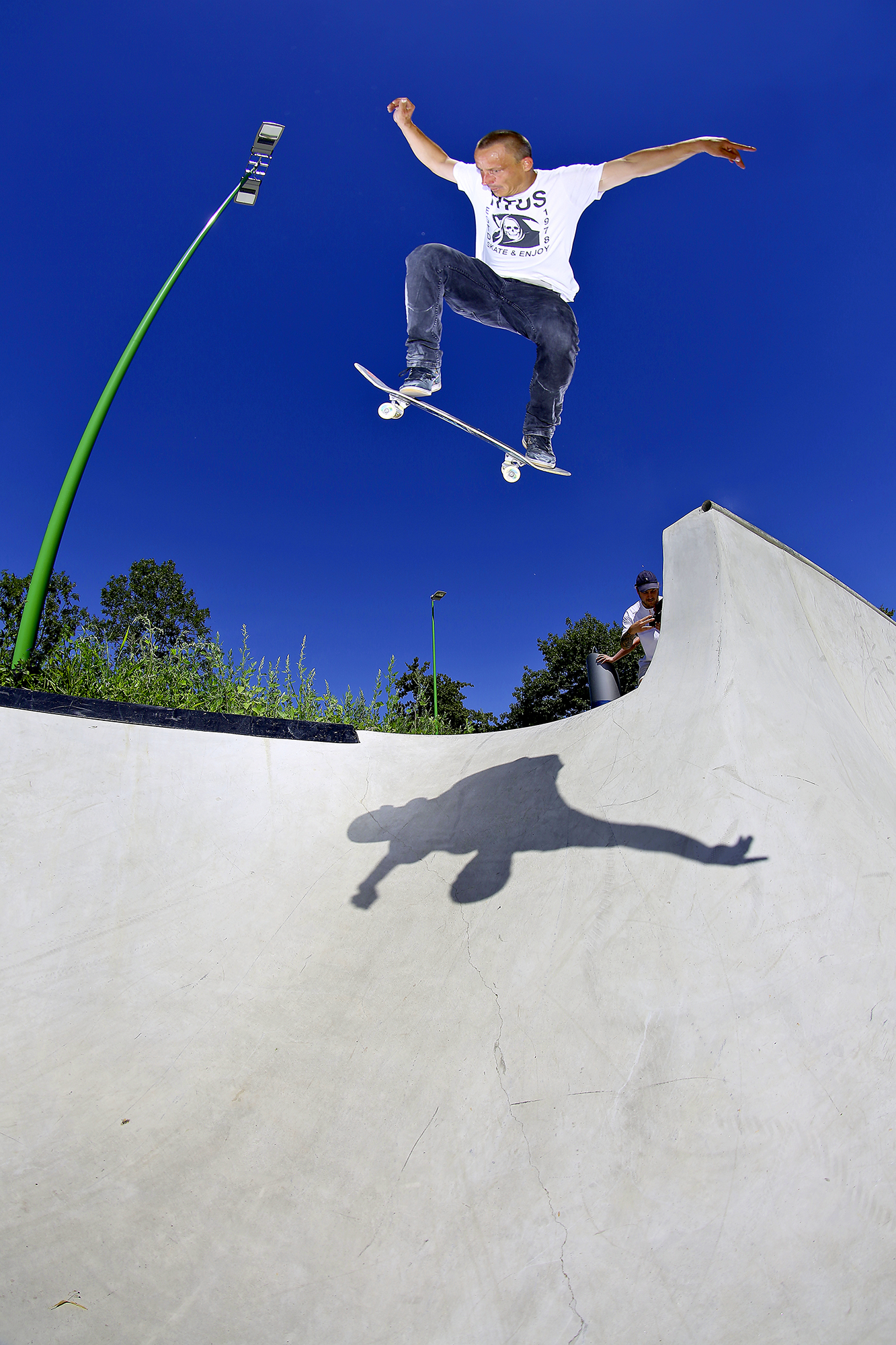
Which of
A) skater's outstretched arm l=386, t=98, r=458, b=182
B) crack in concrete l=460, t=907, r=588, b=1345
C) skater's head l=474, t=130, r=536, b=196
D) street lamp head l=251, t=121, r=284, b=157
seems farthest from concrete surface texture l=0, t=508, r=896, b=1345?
street lamp head l=251, t=121, r=284, b=157

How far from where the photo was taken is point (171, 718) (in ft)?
14.9

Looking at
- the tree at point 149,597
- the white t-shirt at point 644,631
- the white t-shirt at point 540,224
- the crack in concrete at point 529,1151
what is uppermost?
the tree at point 149,597

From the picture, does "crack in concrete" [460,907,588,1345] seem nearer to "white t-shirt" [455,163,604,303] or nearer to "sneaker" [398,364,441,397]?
"sneaker" [398,364,441,397]

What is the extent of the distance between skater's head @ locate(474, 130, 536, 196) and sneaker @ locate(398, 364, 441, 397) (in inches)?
55.3

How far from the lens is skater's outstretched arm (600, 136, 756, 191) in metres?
4.32

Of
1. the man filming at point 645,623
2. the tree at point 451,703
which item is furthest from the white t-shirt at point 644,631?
the tree at point 451,703

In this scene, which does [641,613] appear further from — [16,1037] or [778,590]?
[16,1037]

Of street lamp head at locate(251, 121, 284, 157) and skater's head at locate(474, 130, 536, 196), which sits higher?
street lamp head at locate(251, 121, 284, 157)

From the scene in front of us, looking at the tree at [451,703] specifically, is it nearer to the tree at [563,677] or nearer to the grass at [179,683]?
the tree at [563,677]

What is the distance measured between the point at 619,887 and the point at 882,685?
4.13 meters

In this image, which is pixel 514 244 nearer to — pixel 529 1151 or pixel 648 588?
pixel 648 588

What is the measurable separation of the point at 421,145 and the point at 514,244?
3.78 feet

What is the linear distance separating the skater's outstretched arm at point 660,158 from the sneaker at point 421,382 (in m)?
1.91

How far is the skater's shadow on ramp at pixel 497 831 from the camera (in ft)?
9.43
